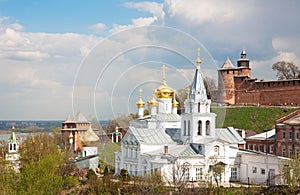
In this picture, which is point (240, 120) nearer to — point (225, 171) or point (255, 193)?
point (225, 171)

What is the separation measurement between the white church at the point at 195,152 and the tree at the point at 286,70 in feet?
88.5

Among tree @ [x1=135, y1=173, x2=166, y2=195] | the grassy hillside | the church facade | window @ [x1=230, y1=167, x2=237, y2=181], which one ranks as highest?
the church facade

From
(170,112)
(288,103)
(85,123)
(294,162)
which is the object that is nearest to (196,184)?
(294,162)

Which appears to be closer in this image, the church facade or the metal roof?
the metal roof

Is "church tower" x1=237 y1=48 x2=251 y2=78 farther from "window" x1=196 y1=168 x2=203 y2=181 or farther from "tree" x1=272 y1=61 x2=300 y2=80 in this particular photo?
"window" x1=196 y1=168 x2=203 y2=181

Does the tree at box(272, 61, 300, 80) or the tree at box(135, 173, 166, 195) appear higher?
the tree at box(272, 61, 300, 80)

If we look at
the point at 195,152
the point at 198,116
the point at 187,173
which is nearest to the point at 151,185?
the point at 187,173

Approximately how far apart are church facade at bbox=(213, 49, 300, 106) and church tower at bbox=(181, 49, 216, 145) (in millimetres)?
18479

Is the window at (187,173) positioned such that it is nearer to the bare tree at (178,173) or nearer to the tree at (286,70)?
the bare tree at (178,173)

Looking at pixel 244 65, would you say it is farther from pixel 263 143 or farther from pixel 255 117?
pixel 263 143

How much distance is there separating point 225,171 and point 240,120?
58.6 ft

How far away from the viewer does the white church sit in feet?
99.3

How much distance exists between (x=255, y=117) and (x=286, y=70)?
44.6 ft

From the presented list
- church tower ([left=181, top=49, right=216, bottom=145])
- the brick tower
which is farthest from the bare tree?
the brick tower
